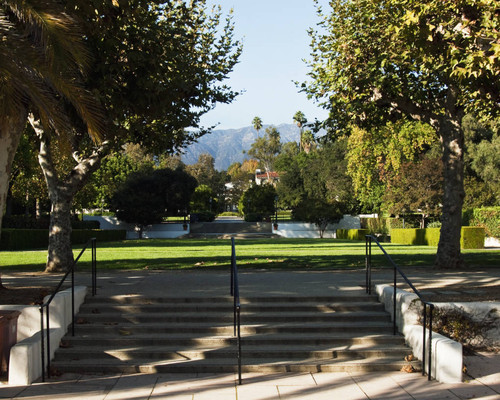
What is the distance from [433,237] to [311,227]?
22.2 m

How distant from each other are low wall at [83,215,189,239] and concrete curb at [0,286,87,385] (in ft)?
146

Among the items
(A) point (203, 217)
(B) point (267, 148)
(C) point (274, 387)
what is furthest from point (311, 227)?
(B) point (267, 148)

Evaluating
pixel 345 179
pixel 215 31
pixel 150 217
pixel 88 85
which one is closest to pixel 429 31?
pixel 88 85

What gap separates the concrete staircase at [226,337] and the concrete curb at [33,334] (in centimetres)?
23

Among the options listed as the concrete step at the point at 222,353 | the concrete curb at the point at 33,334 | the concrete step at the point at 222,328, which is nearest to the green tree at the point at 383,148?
the concrete step at the point at 222,328

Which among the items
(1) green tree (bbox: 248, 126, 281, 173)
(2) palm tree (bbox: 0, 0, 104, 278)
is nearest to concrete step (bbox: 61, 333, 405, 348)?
(2) palm tree (bbox: 0, 0, 104, 278)

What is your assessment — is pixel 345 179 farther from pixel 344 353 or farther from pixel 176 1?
pixel 344 353

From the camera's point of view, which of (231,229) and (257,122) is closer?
(231,229)

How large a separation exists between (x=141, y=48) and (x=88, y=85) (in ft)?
5.74

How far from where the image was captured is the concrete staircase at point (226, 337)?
8.03m

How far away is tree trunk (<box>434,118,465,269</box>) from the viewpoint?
656 inches

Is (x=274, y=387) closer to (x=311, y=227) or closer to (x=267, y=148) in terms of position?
(x=311, y=227)

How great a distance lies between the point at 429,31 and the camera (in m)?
11.0

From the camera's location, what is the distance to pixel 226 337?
8.80 meters
